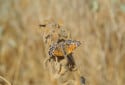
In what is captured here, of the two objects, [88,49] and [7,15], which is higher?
[7,15]

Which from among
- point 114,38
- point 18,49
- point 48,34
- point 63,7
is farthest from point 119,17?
point 48,34

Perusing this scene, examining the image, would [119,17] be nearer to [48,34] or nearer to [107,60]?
[107,60]

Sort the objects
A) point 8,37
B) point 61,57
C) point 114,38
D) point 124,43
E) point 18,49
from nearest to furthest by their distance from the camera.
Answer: point 61,57, point 124,43, point 114,38, point 18,49, point 8,37

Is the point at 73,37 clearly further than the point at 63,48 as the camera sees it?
Yes

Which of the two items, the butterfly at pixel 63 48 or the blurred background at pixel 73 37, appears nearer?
the butterfly at pixel 63 48
